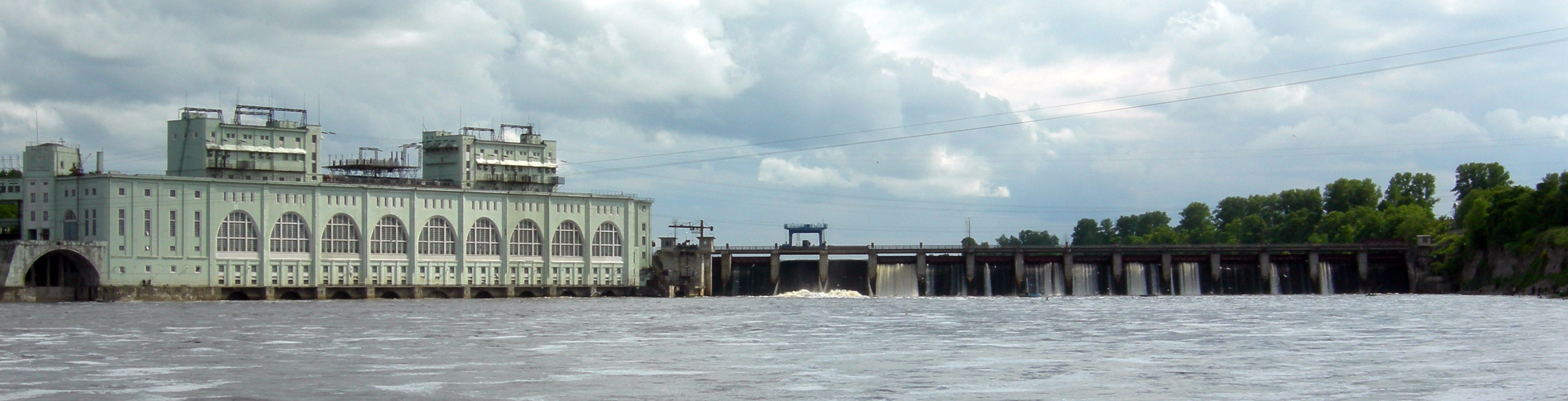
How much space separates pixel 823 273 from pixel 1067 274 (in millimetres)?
26890

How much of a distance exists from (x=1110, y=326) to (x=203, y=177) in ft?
317

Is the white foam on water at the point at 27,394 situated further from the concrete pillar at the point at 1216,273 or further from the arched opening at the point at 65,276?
the concrete pillar at the point at 1216,273

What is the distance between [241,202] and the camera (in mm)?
137625

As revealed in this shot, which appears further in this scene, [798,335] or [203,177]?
[203,177]

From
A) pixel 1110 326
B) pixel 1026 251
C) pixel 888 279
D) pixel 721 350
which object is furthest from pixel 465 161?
pixel 721 350

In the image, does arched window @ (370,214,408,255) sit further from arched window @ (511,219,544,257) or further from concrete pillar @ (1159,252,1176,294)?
concrete pillar @ (1159,252,1176,294)

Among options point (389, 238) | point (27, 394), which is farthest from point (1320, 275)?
point (27, 394)

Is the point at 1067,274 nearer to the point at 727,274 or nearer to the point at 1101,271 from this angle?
the point at 1101,271

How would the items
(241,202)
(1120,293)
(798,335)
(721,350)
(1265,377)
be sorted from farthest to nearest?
(1120,293)
(241,202)
(798,335)
(721,350)
(1265,377)

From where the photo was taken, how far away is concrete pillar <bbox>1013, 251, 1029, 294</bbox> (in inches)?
6486

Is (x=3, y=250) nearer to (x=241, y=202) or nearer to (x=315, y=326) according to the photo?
(x=241, y=202)

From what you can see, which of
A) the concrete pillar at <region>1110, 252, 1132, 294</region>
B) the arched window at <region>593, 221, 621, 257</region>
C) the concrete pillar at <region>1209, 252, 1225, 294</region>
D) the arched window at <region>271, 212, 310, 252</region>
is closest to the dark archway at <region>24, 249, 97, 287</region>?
the arched window at <region>271, 212, 310, 252</region>

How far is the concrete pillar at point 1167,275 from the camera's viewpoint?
16362cm

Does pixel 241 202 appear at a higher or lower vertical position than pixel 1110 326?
higher
